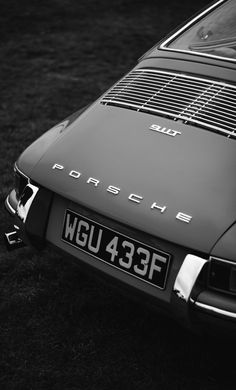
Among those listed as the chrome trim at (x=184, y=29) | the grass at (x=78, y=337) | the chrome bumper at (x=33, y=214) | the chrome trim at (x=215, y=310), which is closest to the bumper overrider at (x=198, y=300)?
the chrome trim at (x=215, y=310)

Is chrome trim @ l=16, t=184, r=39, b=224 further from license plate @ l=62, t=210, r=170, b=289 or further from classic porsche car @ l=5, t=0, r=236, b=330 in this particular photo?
license plate @ l=62, t=210, r=170, b=289

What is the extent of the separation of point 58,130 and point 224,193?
1054mm

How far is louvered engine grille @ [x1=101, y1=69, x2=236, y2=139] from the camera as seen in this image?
2500 millimetres

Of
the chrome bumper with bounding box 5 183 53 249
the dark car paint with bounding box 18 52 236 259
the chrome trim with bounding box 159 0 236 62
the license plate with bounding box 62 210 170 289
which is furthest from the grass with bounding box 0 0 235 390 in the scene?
the chrome trim with bounding box 159 0 236 62

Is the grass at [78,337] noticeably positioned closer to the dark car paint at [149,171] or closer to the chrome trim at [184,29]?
the dark car paint at [149,171]

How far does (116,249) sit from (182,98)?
32.9 inches

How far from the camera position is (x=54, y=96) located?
593cm

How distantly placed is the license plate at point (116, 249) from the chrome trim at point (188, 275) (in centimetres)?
9

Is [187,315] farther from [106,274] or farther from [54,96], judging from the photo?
[54,96]

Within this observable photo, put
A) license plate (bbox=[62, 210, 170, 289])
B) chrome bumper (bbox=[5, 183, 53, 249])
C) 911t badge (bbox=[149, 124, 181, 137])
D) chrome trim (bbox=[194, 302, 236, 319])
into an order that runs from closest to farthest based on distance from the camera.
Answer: chrome trim (bbox=[194, 302, 236, 319])
license plate (bbox=[62, 210, 170, 289])
911t badge (bbox=[149, 124, 181, 137])
chrome bumper (bbox=[5, 183, 53, 249])

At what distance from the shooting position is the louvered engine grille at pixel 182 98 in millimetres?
2500

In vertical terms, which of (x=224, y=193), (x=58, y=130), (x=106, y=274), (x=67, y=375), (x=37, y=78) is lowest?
(x=37, y=78)

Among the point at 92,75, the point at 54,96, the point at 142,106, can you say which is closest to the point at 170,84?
the point at 142,106

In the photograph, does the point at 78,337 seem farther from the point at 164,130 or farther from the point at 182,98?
the point at 182,98
